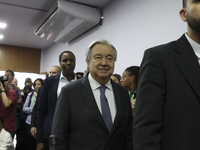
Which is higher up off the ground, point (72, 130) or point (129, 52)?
point (129, 52)

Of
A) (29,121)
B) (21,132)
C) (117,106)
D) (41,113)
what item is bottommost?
(21,132)

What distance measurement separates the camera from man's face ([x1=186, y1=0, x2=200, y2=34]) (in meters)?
0.85

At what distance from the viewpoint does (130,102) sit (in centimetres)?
156

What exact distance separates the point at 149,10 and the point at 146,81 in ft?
8.60

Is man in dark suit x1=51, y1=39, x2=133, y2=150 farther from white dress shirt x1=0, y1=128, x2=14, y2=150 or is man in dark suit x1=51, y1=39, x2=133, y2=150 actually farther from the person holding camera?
the person holding camera

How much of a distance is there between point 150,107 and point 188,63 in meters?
0.22

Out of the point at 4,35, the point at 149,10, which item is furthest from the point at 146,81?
the point at 4,35

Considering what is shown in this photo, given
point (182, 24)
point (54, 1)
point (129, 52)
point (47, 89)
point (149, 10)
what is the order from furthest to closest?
point (54, 1), point (129, 52), point (149, 10), point (182, 24), point (47, 89)

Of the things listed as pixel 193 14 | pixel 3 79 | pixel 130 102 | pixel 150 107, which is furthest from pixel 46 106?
pixel 193 14

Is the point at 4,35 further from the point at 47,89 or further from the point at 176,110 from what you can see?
the point at 176,110

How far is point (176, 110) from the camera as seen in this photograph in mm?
816

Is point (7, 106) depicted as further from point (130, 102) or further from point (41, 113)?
point (130, 102)

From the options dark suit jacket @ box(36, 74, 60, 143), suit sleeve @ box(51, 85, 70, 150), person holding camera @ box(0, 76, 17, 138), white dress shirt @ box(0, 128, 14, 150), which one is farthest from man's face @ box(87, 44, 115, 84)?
person holding camera @ box(0, 76, 17, 138)

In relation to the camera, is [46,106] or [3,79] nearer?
[46,106]
